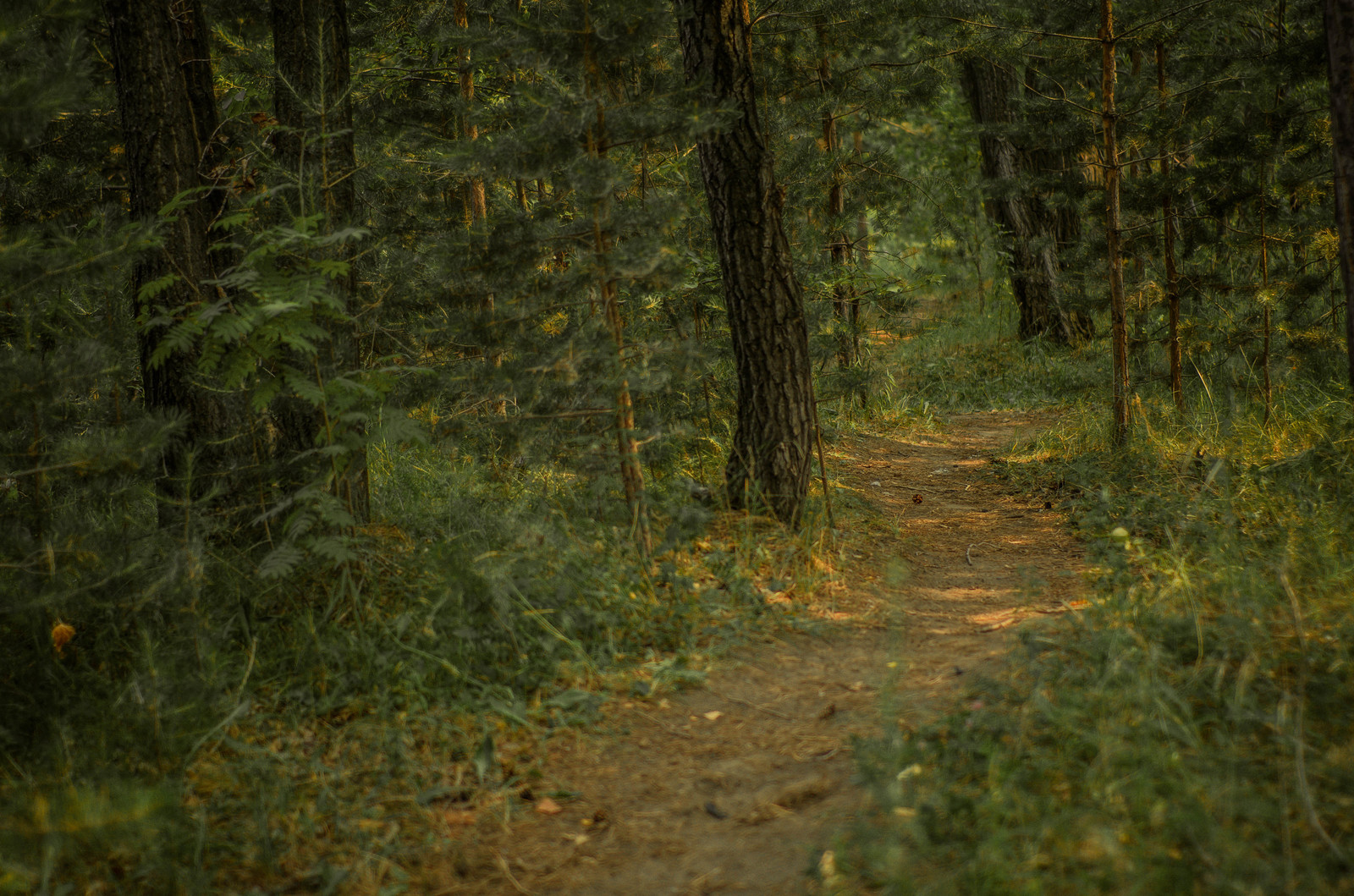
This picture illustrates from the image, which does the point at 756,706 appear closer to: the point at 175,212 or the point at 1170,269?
the point at 175,212

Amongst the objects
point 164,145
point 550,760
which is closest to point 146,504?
point 164,145

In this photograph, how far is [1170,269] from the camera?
7184 millimetres

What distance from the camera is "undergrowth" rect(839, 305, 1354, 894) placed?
7.84ft

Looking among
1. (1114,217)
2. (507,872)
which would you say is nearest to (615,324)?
(507,872)

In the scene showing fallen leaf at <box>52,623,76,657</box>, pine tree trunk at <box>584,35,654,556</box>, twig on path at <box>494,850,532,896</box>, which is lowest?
twig on path at <box>494,850,532,896</box>

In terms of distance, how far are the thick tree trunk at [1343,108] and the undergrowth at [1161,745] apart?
1478mm

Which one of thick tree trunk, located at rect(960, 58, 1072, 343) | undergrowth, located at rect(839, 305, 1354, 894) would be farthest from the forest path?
A: thick tree trunk, located at rect(960, 58, 1072, 343)

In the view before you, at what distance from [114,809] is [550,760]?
5.01 ft

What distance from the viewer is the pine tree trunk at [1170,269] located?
7168 mm

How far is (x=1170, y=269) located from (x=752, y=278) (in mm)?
3913

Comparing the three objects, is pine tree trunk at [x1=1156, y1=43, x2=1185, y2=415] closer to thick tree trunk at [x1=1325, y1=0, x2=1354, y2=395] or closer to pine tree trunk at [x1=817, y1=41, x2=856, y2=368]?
pine tree trunk at [x1=817, y1=41, x2=856, y2=368]

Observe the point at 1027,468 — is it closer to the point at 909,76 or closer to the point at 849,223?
the point at 849,223

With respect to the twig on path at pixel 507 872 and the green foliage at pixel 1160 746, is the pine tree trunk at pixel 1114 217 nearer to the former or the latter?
the green foliage at pixel 1160 746

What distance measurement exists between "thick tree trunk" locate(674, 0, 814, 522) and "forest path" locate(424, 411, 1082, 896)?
857 millimetres
